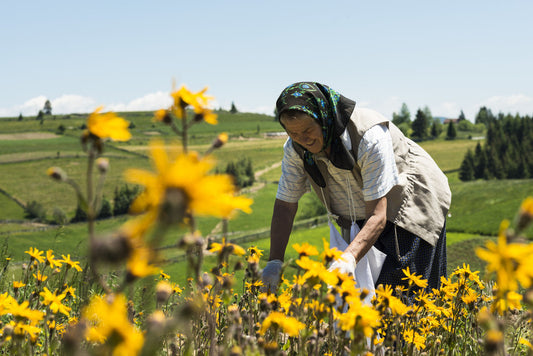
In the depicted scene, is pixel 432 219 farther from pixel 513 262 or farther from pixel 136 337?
pixel 136 337

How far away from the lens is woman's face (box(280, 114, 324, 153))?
3.23 metres

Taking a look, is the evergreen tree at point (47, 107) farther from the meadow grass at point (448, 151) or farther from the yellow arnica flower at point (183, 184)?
the yellow arnica flower at point (183, 184)

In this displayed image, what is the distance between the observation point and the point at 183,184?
792mm

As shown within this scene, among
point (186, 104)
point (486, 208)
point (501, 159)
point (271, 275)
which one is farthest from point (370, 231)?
point (501, 159)

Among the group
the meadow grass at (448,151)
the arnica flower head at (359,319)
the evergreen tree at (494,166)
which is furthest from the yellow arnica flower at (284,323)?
the meadow grass at (448,151)

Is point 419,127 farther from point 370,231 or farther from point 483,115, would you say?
point 370,231

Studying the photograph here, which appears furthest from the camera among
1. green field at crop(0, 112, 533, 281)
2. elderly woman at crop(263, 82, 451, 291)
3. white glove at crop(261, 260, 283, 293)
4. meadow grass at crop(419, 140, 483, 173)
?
meadow grass at crop(419, 140, 483, 173)

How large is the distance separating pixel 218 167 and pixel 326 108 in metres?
62.4

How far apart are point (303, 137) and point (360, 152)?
19.2 inches

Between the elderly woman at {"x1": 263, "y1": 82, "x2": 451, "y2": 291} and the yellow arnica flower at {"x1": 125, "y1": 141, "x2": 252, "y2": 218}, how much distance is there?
7.87 ft

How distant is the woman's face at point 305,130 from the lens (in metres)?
3.23

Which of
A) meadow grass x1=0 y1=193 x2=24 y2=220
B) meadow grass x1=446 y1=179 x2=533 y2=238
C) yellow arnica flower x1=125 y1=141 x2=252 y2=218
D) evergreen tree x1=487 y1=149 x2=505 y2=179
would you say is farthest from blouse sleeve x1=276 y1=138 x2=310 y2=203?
evergreen tree x1=487 y1=149 x2=505 y2=179

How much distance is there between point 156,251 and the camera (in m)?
0.77

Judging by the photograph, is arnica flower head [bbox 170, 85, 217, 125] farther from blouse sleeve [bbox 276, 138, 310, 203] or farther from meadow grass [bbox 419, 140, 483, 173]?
meadow grass [bbox 419, 140, 483, 173]
